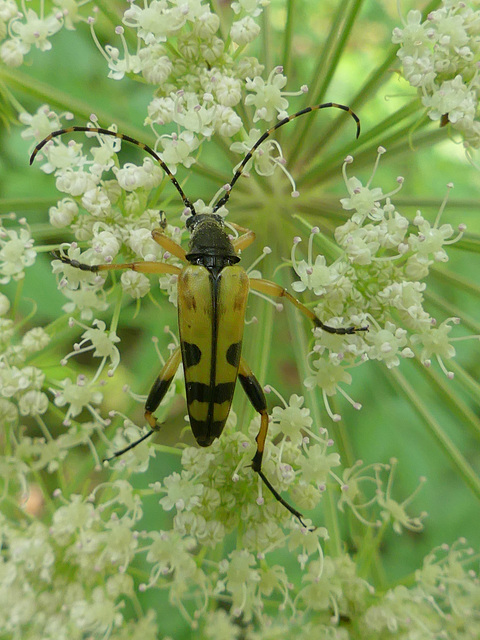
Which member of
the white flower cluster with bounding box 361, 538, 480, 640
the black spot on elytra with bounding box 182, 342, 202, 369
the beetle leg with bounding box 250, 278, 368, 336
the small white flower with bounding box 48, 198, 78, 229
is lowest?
the white flower cluster with bounding box 361, 538, 480, 640

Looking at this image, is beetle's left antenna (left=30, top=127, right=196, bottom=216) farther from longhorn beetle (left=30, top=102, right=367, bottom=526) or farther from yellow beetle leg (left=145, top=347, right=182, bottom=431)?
yellow beetle leg (left=145, top=347, right=182, bottom=431)

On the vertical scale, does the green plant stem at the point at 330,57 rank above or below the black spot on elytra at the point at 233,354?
above

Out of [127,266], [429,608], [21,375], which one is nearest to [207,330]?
[127,266]

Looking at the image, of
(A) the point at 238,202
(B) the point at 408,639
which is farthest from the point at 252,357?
(B) the point at 408,639

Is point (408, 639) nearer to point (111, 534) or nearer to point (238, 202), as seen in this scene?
point (111, 534)

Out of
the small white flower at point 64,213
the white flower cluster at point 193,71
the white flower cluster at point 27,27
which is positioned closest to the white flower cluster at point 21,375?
the small white flower at point 64,213

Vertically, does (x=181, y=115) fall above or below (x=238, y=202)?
above

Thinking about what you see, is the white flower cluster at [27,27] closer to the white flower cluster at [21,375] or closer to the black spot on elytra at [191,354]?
the white flower cluster at [21,375]

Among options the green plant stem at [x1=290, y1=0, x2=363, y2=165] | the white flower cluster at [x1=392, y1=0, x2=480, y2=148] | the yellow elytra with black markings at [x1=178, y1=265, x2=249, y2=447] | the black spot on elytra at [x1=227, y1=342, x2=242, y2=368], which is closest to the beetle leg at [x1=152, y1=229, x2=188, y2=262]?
the yellow elytra with black markings at [x1=178, y1=265, x2=249, y2=447]
